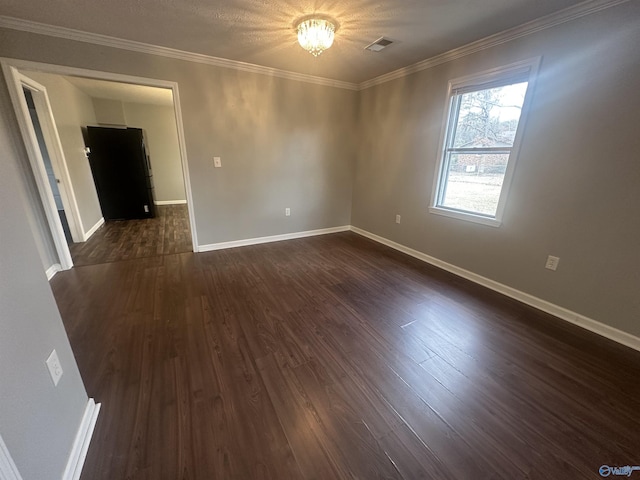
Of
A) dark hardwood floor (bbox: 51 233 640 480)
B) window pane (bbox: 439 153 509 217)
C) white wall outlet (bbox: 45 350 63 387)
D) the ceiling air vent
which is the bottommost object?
dark hardwood floor (bbox: 51 233 640 480)

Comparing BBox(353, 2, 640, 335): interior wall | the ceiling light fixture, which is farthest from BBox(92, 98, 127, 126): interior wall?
BBox(353, 2, 640, 335): interior wall

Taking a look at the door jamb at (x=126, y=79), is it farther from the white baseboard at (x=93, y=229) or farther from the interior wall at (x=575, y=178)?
the interior wall at (x=575, y=178)

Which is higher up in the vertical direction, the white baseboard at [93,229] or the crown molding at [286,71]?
the crown molding at [286,71]

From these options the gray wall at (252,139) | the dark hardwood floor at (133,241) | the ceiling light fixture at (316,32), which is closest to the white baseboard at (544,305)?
the gray wall at (252,139)

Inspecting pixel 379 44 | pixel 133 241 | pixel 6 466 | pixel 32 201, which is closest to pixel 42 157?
pixel 32 201

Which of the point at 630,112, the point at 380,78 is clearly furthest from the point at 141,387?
the point at 380,78

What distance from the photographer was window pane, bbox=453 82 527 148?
2477mm

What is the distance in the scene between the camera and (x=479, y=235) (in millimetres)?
2865

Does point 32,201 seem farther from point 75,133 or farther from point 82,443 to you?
point 82,443

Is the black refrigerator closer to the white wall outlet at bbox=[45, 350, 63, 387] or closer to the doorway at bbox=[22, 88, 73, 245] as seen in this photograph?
the doorway at bbox=[22, 88, 73, 245]

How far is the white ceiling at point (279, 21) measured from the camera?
6.59ft

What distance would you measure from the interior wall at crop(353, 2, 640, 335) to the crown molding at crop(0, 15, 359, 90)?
74.5 inches

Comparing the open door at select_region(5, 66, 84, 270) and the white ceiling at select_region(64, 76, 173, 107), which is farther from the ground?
the white ceiling at select_region(64, 76, 173, 107)

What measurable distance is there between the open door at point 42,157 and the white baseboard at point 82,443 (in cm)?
256
